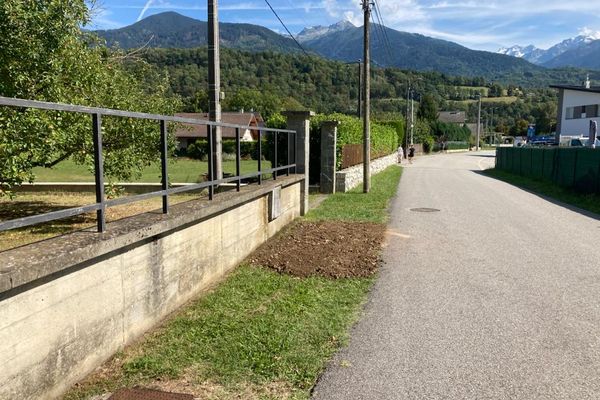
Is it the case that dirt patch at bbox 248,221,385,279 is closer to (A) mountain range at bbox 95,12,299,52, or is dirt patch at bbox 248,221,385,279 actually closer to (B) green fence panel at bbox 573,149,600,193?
(A) mountain range at bbox 95,12,299,52

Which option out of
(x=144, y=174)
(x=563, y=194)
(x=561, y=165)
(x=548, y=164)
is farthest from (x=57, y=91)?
(x=548, y=164)

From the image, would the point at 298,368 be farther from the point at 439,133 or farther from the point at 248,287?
the point at 439,133

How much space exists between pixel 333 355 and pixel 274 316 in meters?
0.97

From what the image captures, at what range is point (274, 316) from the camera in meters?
4.80

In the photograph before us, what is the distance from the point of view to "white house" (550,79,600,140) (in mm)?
48531

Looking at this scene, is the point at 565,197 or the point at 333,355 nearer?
the point at 333,355

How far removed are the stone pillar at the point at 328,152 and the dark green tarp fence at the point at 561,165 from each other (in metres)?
8.40

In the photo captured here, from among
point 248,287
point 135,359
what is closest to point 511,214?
point 248,287

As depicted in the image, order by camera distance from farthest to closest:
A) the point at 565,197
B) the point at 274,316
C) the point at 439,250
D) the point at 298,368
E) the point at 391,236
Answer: the point at 565,197 → the point at 391,236 → the point at 439,250 → the point at 274,316 → the point at 298,368

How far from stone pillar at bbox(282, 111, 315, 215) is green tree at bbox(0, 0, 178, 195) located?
11.4 feet

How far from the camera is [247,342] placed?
4137 mm

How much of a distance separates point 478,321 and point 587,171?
46.8 ft

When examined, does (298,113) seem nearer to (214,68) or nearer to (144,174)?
(214,68)

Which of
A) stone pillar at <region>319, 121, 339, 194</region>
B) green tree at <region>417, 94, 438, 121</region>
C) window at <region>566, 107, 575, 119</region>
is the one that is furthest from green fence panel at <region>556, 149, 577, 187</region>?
green tree at <region>417, 94, 438, 121</region>
